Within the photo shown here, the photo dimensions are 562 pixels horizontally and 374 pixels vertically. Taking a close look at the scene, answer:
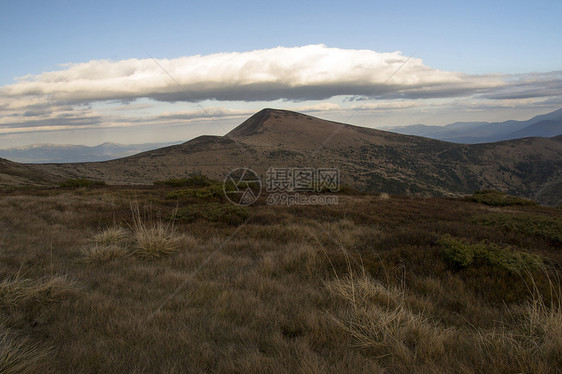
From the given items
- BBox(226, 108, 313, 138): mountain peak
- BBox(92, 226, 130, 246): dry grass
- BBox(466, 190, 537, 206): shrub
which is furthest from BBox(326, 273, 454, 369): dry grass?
BBox(226, 108, 313, 138): mountain peak

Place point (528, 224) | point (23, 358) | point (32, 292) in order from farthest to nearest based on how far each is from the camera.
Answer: point (528, 224) → point (32, 292) → point (23, 358)

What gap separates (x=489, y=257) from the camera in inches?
218

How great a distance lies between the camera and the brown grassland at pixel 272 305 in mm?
2738

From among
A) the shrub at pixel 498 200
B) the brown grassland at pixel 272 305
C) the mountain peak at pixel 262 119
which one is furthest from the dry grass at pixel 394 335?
the mountain peak at pixel 262 119

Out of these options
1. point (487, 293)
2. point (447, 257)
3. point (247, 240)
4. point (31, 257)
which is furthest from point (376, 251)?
point (31, 257)

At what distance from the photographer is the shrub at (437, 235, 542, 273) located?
5180 mm

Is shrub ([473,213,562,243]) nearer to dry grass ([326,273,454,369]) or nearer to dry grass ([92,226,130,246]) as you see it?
dry grass ([326,273,454,369])

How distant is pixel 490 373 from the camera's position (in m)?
2.52

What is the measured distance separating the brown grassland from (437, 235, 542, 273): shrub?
25 mm

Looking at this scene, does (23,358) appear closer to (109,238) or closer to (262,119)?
(109,238)

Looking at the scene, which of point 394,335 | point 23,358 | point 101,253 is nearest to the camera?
point 23,358

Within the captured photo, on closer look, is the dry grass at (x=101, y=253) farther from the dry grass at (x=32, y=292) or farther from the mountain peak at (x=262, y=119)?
the mountain peak at (x=262, y=119)

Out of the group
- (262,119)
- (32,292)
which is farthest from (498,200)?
(262,119)

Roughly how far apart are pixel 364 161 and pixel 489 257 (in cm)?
9206
